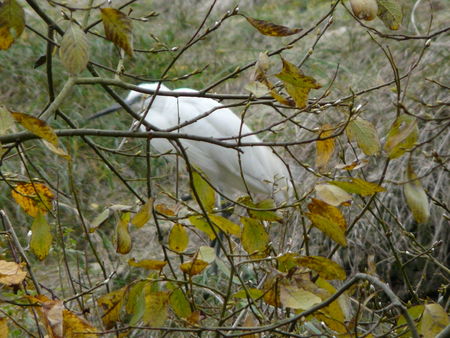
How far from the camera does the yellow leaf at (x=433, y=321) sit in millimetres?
941

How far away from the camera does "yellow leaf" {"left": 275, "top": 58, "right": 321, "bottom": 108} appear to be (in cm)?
104

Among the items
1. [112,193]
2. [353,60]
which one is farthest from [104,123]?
[353,60]

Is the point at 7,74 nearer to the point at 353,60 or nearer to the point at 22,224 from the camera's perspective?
the point at 22,224

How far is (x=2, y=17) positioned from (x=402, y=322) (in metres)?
0.63

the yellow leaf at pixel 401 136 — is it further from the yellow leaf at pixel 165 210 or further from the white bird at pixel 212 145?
the white bird at pixel 212 145

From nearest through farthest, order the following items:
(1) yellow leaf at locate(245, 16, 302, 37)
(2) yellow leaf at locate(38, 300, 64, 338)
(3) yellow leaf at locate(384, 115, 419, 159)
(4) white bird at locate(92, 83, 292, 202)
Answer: (3) yellow leaf at locate(384, 115, 419, 159)
(2) yellow leaf at locate(38, 300, 64, 338)
(1) yellow leaf at locate(245, 16, 302, 37)
(4) white bird at locate(92, 83, 292, 202)

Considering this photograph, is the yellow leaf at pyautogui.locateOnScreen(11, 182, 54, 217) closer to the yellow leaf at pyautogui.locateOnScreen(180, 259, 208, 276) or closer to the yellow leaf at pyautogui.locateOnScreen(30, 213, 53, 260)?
the yellow leaf at pyautogui.locateOnScreen(30, 213, 53, 260)

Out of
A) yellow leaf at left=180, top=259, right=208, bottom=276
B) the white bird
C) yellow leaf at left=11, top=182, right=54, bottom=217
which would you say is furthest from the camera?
the white bird

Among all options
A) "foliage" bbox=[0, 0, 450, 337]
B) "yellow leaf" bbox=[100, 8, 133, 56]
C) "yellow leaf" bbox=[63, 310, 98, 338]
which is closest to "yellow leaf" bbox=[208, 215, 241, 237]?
"foliage" bbox=[0, 0, 450, 337]

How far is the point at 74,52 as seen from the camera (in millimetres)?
877

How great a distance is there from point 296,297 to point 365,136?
242mm

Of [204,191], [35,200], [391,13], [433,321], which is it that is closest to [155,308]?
[204,191]

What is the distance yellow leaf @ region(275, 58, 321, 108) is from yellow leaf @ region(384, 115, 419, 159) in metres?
0.12

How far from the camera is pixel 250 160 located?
4.28 metres
